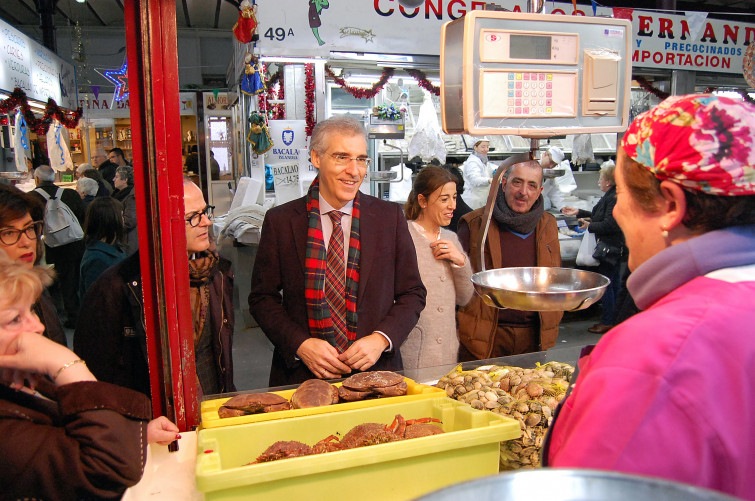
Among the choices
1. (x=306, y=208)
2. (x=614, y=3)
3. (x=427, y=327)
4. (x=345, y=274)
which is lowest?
(x=427, y=327)

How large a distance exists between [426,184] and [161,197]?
167cm

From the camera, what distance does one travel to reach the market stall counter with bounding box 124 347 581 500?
123 centimetres

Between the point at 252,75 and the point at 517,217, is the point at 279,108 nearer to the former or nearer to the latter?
the point at 252,75

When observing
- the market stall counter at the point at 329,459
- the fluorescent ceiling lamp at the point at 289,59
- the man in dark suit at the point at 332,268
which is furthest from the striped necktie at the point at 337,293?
the fluorescent ceiling lamp at the point at 289,59

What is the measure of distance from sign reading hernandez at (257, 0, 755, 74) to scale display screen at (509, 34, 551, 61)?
10.5 ft

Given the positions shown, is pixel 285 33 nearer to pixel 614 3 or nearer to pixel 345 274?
pixel 345 274

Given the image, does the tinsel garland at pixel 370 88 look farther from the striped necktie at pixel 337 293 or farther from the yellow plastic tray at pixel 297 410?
the yellow plastic tray at pixel 297 410

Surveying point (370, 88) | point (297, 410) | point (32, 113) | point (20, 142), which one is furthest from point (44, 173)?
point (297, 410)

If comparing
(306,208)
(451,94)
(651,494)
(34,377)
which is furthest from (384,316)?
(651,494)

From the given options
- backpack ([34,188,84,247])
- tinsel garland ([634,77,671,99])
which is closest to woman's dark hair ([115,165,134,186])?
backpack ([34,188,84,247])

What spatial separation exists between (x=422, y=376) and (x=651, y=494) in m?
1.53

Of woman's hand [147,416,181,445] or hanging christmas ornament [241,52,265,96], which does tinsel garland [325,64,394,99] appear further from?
woman's hand [147,416,181,445]

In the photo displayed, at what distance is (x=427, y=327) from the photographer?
9.07ft

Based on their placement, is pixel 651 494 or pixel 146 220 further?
pixel 146 220
